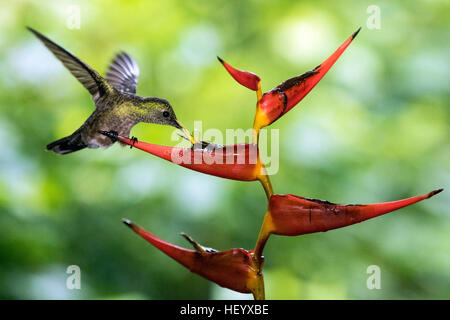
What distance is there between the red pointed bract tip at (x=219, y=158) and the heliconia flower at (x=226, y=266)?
0.09 metres

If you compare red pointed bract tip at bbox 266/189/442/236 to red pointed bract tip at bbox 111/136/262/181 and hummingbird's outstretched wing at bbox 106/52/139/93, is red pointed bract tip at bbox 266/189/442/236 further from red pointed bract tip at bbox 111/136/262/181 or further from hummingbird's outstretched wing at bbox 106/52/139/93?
hummingbird's outstretched wing at bbox 106/52/139/93

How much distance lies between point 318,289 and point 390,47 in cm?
92

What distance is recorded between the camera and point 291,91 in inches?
22.6

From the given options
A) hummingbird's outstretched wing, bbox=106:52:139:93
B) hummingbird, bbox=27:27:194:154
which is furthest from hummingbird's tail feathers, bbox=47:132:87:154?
hummingbird's outstretched wing, bbox=106:52:139:93

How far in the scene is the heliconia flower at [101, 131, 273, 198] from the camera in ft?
1.81

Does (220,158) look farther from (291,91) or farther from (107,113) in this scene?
(107,113)

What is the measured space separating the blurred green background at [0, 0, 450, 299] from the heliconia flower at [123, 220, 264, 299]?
2.32ft

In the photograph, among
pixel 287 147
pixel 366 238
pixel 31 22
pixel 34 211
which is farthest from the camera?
pixel 31 22

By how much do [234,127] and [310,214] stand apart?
0.88 meters

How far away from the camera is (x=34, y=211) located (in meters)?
1.31

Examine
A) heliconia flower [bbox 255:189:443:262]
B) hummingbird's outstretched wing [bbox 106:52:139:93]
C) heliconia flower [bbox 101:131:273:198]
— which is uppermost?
hummingbird's outstretched wing [bbox 106:52:139:93]

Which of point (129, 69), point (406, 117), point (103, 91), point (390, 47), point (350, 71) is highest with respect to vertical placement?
point (390, 47)
